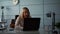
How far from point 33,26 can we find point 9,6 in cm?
321

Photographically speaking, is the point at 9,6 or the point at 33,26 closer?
the point at 33,26

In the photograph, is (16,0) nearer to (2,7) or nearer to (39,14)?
(2,7)

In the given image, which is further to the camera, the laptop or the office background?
the office background

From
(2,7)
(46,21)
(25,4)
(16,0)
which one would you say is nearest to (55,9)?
(46,21)

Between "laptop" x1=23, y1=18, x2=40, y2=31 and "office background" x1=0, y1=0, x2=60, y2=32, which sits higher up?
"office background" x1=0, y1=0, x2=60, y2=32

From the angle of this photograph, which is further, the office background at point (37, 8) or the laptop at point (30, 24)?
the office background at point (37, 8)

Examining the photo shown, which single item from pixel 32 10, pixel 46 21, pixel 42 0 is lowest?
pixel 46 21

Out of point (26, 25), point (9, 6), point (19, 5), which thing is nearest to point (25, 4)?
point (19, 5)

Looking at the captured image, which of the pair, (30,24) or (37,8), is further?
(37,8)

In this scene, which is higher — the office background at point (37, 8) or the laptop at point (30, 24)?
the office background at point (37, 8)

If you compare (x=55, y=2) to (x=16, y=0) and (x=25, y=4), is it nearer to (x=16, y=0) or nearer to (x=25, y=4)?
(x=25, y=4)

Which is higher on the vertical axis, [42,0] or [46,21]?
[42,0]

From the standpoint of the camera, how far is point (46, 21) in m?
4.61

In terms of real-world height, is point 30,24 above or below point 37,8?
below
